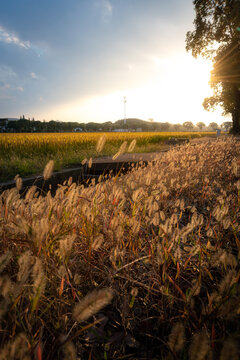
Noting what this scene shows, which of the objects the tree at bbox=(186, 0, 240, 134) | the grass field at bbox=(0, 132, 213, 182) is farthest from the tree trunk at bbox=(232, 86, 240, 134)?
the grass field at bbox=(0, 132, 213, 182)

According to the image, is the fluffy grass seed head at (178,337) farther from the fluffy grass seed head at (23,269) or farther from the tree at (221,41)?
the tree at (221,41)

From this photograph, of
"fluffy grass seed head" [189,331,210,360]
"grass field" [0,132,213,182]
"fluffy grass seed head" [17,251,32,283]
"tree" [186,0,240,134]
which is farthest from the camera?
"tree" [186,0,240,134]

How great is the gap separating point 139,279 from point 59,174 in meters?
3.09

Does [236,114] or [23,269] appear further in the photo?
[236,114]

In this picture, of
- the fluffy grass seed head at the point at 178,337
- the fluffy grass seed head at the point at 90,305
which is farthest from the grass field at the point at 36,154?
the fluffy grass seed head at the point at 178,337

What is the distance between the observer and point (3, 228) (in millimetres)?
1102

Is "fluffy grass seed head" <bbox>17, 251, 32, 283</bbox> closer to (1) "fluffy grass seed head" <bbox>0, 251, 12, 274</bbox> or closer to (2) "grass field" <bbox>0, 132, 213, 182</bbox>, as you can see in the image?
(1) "fluffy grass seed head" <bbox>0, 251, 12, 274</bbox>

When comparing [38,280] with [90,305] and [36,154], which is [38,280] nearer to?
[90,305]

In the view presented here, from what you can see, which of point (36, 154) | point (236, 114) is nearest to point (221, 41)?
point (236, 114)

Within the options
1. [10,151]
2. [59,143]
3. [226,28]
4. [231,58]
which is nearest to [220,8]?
[226,28]

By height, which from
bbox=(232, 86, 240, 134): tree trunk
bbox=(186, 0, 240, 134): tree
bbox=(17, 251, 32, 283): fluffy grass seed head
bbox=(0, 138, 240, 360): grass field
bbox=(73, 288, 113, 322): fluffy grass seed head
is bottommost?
bbox=(0, 138, 240, 360): grass field

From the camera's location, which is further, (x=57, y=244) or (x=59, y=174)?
(x=59, y=174)

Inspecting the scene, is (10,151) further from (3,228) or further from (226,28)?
(226,28)

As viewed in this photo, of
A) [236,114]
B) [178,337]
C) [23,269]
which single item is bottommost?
[178,337]
